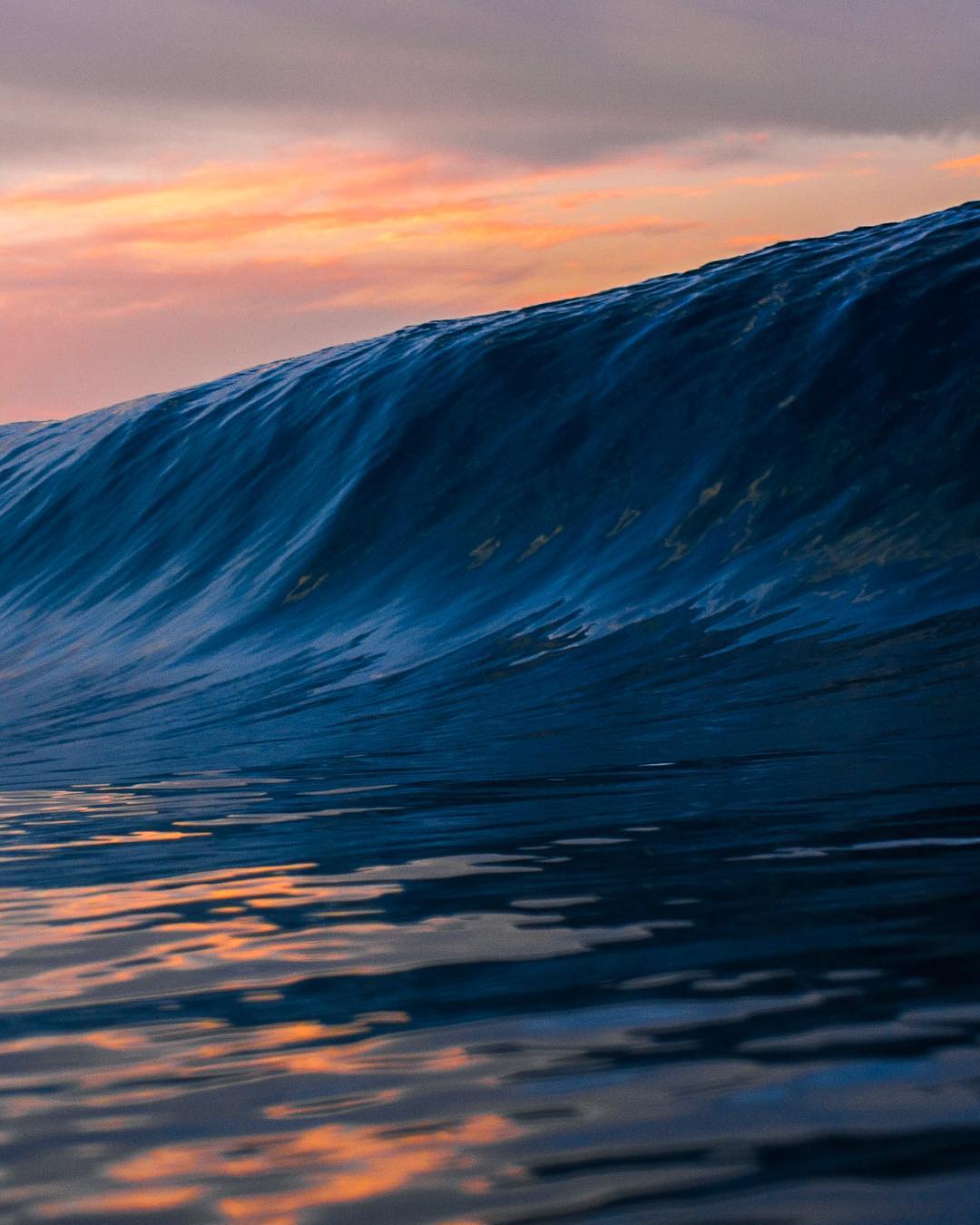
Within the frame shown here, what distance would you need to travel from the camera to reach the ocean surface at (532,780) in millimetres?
2049

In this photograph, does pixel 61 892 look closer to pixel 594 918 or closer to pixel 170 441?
pixel 594 918

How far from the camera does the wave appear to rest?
811 centimetres

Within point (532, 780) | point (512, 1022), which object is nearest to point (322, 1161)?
point (512, 1022)

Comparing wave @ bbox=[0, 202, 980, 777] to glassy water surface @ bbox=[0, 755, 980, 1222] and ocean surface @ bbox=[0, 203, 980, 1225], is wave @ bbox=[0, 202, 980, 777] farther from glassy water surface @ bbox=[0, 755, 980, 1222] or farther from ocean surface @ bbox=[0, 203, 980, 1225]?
glassy water surface @ bbox=[0, 755, 980, 1222]

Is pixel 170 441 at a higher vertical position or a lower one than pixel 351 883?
higher

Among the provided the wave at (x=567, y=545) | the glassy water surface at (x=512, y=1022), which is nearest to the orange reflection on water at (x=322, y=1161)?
the glassy water surface at (x=512, y=1022)

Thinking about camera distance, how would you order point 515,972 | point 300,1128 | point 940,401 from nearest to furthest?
1. point 300,1128
2. point 515,972
3. point 940,401

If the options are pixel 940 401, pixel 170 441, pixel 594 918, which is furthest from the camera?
pixel 170 441

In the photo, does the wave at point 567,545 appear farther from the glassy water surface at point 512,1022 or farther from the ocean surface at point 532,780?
the glassy water surface at point 512,1022

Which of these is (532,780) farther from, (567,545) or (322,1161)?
(567,545)

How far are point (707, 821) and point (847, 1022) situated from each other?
1.97 meters

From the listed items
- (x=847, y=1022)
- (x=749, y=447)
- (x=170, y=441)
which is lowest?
(x=847, y=1022)

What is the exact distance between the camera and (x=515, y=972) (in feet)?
9.34

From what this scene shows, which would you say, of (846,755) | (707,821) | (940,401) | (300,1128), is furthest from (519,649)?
(300,1128)
